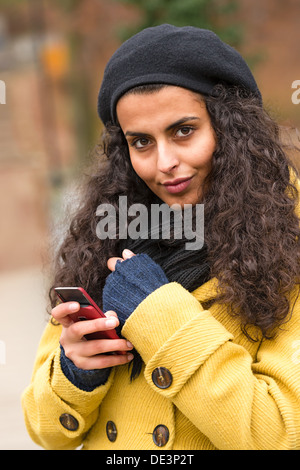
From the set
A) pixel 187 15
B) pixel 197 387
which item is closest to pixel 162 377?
pixel 197 387

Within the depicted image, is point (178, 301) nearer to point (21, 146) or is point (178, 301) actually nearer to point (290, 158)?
point (290, 158)

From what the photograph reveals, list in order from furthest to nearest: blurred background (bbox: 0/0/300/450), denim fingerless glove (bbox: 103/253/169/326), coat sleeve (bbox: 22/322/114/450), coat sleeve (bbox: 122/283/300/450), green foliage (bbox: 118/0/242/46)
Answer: blurred background (bbox: 0/0/300/450) → green foliage (bbox: 118/0/242/46) → coat sleeve (bbox: 22/322/114/450) → denim fingerless glove (bbox: 103/253/169/326) → coat sleeve (bbox: 122/283/300/450)

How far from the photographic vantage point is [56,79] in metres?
11.0

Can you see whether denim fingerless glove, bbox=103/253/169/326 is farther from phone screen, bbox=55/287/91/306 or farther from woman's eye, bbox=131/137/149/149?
woman's eye, bbox=131/137/149/149

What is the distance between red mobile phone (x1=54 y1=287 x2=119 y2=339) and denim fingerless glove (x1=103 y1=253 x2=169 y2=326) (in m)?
0.07

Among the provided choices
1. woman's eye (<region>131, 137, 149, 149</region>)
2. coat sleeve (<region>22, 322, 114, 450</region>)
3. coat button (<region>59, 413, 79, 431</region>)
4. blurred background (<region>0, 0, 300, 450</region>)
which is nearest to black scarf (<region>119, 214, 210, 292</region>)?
woman's eye (<region>131, 137, 149, 149</region>)

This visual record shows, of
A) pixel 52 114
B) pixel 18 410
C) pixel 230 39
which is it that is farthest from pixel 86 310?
pixel 52 114

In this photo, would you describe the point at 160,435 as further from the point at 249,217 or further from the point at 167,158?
the point at 167,158

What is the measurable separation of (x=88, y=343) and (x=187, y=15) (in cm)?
749

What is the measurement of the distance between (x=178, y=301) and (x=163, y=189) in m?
0.34

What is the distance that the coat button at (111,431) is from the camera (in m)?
1.61

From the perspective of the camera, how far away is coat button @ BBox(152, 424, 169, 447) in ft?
4.97

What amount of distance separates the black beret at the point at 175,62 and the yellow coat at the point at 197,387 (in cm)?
52

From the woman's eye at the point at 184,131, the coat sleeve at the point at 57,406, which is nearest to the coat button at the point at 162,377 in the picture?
the coat sleeve at the point at 57,406
